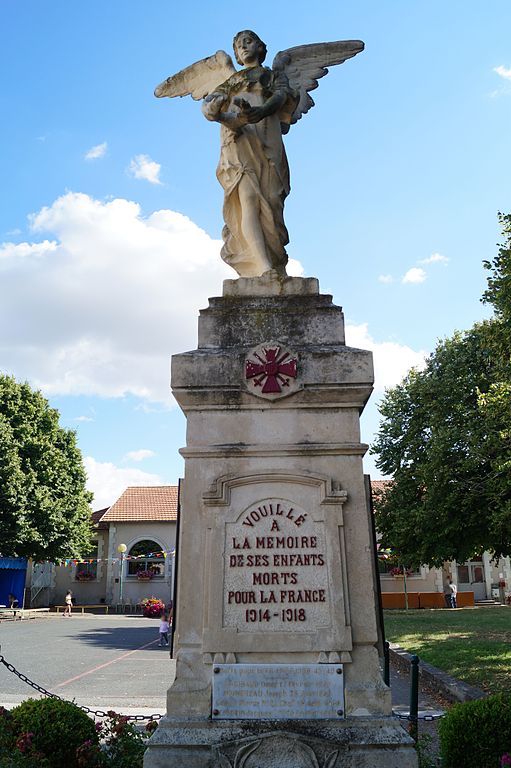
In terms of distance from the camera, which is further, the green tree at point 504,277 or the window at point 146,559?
the window at point 146,559

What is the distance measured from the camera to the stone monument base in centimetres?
395

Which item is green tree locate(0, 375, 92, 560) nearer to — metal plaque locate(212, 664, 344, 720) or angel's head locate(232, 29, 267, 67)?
angel's head locate(232, 29, 267, 67)

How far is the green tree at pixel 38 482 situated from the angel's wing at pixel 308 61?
28.8m

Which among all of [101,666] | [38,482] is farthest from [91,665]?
[38,482]

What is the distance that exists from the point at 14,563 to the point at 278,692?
1368 inches

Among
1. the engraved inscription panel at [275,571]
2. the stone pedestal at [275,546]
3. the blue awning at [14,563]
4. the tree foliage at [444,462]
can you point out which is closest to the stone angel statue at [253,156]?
the stone pedestal at [275,546]

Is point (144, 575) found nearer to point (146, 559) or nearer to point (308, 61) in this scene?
point (146, 559)

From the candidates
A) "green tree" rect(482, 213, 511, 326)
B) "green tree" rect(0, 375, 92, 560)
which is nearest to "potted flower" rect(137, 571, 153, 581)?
"green tree" rect(0, 375, 92, 560)

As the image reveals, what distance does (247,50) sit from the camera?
5.92 m

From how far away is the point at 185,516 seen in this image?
15.2 feet

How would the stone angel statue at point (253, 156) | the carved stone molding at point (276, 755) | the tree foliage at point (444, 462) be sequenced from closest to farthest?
the carved stone molding at point (276, 755) → the stone angel statue at point (253, 156) → the tree foliage at point (444, 462)

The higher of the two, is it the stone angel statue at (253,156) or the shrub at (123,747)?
the stone angel statue at (253,156)

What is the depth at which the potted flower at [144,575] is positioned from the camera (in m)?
39.8

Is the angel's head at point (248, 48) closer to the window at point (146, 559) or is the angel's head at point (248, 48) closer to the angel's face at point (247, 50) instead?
the angel's face at point (247, 50)
